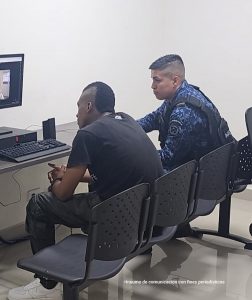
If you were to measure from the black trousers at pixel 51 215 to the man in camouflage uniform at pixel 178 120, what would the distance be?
0.69 m

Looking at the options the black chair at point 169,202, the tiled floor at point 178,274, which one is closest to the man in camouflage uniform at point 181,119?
the tiled floor at point 178,274

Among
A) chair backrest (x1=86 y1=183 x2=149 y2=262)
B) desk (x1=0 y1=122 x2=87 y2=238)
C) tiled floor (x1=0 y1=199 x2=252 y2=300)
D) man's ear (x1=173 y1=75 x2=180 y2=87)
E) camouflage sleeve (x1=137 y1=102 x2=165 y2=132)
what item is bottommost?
tiled floor (x1=0 y1=199 x2=252 y2=300)

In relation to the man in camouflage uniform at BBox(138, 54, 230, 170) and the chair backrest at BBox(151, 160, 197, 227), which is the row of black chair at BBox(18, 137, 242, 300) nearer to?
the chair backrest at BBox(151, 160, 197, 227)

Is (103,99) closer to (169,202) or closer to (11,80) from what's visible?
(169,202)

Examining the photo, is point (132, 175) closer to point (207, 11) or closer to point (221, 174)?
point (221, 174)

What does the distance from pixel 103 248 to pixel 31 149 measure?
40.9 inches

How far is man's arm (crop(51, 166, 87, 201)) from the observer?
2318mm

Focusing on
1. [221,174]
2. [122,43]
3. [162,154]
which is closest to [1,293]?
[162,154]

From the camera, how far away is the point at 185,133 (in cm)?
295

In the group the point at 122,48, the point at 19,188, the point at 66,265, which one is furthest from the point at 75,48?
the point at 66,265

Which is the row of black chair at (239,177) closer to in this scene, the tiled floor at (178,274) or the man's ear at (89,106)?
the tiled floor at (178,274)

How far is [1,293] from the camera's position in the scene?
2.70 meters

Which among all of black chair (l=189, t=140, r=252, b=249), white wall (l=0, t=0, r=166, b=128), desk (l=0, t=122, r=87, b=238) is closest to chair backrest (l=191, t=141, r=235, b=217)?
black chair (l=189, t=140, r=252, b=249)

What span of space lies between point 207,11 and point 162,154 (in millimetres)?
1771
